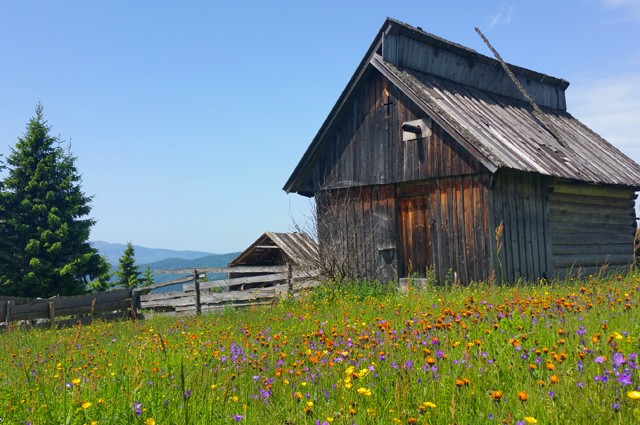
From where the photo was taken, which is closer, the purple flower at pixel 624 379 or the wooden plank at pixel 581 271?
the purple flower at pixel 624 379

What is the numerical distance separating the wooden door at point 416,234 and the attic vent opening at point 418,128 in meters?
1.54

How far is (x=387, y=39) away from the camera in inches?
629

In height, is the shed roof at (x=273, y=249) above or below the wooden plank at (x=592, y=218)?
below

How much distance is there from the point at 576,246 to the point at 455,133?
562cm

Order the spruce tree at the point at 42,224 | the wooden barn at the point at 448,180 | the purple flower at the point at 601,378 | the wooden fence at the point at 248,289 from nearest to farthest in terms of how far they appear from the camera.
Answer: the purple flower at the point at 601,378 → the wooden barn at the point at 448,180 → the wooden fence at the point at 248,289 → the spruce tree at the point at 42,224

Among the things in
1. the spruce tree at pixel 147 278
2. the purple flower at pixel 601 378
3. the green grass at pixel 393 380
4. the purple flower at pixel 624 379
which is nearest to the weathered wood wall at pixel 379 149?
the green grass at pixel 393 380

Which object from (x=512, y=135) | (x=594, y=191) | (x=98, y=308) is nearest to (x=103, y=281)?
(x=98, y=308)

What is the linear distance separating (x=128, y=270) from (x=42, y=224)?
36.0 feet

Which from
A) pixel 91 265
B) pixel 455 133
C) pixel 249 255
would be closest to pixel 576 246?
pixel 455 133

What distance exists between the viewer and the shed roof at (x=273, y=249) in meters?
22.2

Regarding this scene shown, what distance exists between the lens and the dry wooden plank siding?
15.6 metres

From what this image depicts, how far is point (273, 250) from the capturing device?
24.8 meters

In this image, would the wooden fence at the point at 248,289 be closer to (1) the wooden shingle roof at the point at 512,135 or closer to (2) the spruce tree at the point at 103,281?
(1) the wooden shingle roof at the point at 512,135

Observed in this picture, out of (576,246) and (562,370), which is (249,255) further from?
(562,370)
